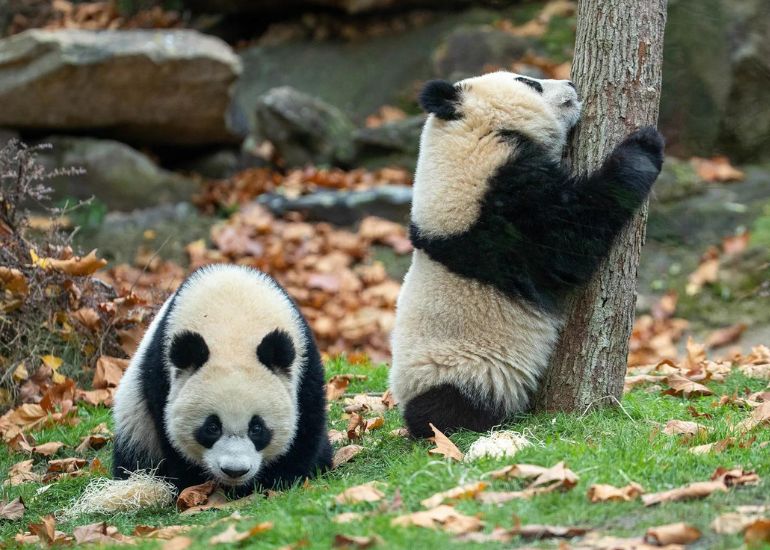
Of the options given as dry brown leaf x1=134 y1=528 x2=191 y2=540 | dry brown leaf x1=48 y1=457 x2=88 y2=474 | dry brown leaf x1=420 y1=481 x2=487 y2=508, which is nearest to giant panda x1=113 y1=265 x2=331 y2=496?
dry brown leaf x1=134 y1=528 x2=191 y2=540

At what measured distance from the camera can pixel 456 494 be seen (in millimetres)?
3861

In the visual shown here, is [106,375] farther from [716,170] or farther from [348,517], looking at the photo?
[716,170]

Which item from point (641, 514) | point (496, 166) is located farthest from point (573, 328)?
point (641, 514)

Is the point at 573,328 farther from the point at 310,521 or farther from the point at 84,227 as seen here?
the point at 84,227

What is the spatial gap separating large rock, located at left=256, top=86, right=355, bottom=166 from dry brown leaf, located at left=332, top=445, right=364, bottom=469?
794 centimetres

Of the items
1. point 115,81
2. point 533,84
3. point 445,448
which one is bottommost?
Result: point 445,448

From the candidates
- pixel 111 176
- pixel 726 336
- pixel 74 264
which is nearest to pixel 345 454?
pixel 74 264

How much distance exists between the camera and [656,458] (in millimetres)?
4059

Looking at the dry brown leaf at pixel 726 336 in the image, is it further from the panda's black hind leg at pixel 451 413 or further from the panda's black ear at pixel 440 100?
the panda's black ear at pixel 440 100

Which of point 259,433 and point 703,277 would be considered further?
point 703,277

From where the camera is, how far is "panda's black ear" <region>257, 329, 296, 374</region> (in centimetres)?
454

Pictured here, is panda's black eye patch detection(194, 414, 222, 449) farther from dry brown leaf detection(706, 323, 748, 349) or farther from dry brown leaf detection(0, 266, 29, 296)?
dry brown leaf detection(706, 323, 748, 349)

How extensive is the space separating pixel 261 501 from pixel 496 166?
6.62ft

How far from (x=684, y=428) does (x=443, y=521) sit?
166 cm
